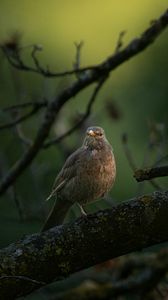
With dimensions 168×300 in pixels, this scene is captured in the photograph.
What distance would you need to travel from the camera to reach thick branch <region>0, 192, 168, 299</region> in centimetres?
490

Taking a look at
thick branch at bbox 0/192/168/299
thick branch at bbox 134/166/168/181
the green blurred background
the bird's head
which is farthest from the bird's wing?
the green blurred background

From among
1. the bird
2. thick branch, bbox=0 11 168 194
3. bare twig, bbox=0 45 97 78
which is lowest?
the bird

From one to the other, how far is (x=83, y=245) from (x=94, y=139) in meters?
1.71

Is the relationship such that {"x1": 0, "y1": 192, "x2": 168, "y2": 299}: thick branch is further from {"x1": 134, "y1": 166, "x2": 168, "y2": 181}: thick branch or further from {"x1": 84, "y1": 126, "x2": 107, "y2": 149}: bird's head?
{"x1": 84, "y1": 126, "x2": 107, "y2": 149}: bird's head

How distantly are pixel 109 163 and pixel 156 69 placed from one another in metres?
7.14

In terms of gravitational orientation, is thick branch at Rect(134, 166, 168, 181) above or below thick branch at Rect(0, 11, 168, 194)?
below

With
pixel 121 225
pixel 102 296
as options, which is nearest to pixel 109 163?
pixel 121 225

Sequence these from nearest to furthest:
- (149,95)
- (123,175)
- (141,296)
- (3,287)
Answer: (141,296) < (3,287) < (123,175) < (149,95)

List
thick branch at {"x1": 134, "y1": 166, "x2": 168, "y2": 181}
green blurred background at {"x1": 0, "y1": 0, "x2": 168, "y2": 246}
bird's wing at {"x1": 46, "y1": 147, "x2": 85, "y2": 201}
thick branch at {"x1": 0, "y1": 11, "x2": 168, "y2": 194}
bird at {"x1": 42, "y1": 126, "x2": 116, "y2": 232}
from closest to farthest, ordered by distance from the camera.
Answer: thick branch at {"x1": 134, "y1": 166, "x2": 168, "y2": 181}, bird at {"x1": 42, "y1": 126, "x2": 116, "y2": 232}, bird's wing at {"x1": 46, "y1": 147, "x2": 85, "y2": 201}, thick branch at {"x1": 0, "y1": 11, "x2": 168, "y2": 194}, green blurred background at {"x1": 0, "y1": 0, "x2": 168, "y2": 246}

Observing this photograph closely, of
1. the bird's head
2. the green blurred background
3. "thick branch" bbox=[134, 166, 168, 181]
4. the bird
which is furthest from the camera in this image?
the green blurred background

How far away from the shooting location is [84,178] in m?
6.19

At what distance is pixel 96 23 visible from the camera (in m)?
13.2

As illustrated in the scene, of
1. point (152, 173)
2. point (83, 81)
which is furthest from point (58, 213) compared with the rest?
point (152, 173)

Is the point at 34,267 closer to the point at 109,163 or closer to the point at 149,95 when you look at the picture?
the point at 109,163
